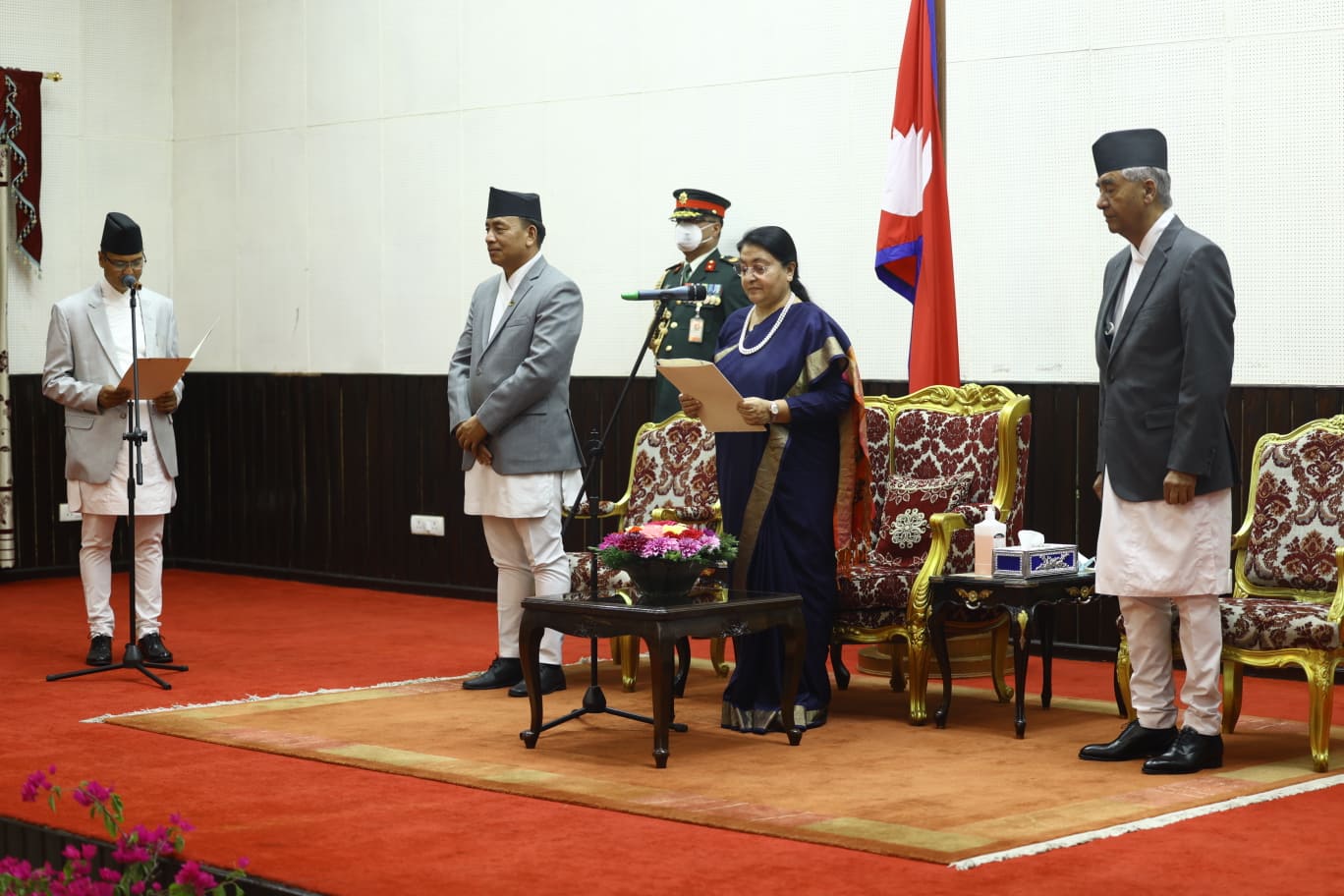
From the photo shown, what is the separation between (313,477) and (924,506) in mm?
4971

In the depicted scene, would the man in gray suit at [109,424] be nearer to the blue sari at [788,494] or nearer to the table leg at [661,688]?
the blue sari at [788,494]

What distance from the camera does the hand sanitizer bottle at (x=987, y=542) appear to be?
5.52 m

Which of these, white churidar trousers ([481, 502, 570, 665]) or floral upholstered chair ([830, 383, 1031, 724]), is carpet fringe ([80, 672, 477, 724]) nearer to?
white churidar trousers ([481, 502, 570, 665])

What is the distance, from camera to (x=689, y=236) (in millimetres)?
7660

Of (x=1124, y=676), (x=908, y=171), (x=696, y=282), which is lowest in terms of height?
(x=1124, y=676)

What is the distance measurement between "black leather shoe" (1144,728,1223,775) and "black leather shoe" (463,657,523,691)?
2.39 metres

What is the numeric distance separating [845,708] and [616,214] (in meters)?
3.42

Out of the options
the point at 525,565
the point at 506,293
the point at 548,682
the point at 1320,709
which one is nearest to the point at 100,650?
the point at 525,565

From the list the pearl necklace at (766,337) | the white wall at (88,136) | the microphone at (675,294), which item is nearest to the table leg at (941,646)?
the pearl necklace at (766,337)

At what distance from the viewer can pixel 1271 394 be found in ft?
21.6

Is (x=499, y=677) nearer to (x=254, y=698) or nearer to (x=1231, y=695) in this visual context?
(x=254, y=698)

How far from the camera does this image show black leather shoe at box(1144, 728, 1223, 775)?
4.71 meters

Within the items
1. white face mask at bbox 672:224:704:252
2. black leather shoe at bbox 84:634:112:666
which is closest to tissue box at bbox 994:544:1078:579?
white face mask at bbox 672:224:704:252

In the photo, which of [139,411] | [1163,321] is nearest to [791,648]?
[1163,321]
